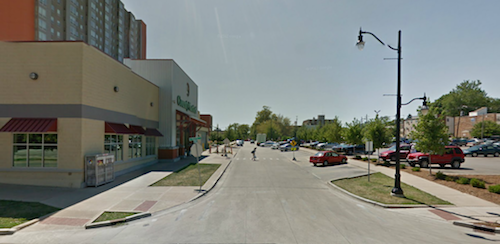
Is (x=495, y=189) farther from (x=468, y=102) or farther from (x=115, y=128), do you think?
(x=468, y=102)

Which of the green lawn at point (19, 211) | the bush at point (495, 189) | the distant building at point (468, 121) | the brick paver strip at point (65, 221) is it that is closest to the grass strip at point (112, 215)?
the brick paver strip at point (65, 221)

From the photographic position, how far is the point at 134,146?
21906 mm

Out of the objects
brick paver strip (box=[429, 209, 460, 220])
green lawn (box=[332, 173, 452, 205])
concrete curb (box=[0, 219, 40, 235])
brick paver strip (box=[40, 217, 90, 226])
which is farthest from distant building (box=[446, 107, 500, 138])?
concrete curb (box=[0, 219, 40, 235])

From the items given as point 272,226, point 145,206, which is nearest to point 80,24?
point 145,206

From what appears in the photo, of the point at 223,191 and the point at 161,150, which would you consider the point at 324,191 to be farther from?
the point at 161,150

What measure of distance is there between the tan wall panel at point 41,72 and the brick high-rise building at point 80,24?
697 cm

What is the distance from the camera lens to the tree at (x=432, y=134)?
17281mm

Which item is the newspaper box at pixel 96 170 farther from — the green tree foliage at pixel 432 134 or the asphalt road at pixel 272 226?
the green tree foliage at pixel 432 134

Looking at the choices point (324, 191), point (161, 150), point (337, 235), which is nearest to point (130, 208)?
point (337, 235)

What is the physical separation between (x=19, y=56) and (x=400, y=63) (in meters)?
20.6

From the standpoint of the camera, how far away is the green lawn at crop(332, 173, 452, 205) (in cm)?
1152

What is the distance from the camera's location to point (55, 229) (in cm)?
805

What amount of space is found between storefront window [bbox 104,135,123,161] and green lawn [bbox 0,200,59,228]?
6.95m

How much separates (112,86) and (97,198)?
28.5ft
